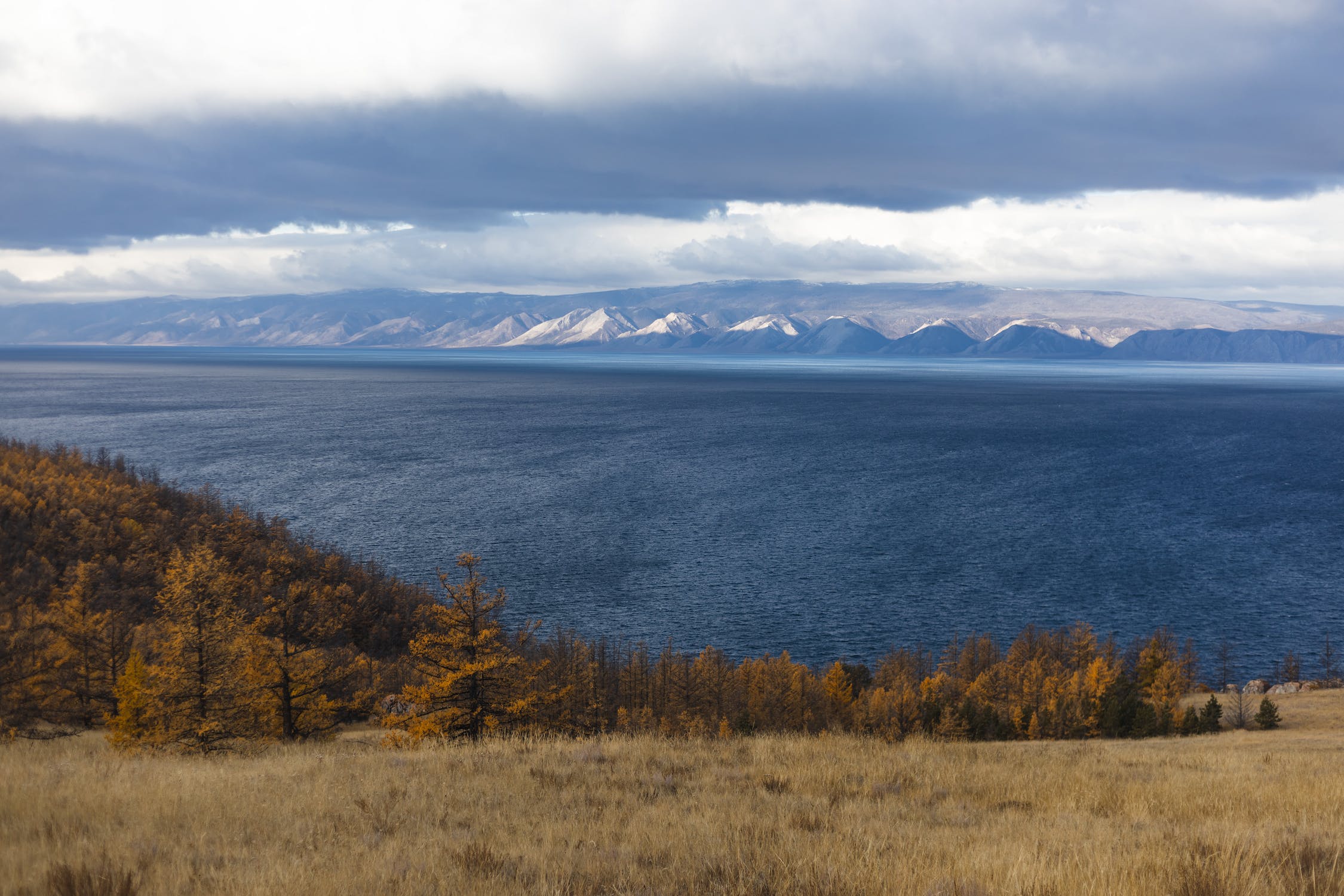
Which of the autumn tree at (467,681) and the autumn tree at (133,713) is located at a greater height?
the autumn tree at (467,681)

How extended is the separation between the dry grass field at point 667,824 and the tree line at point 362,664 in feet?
21.8

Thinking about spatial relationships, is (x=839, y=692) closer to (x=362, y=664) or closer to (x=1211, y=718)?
(x=1211, y=718)

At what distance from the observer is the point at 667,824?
9211mm

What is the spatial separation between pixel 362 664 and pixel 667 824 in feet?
208

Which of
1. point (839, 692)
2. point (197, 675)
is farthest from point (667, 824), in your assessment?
point (839, 692)

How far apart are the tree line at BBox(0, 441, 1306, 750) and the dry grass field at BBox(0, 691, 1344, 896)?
21.8 feet

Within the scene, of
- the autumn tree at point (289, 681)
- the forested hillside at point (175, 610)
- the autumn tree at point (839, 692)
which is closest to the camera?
the forested hillside at point (175, 610)

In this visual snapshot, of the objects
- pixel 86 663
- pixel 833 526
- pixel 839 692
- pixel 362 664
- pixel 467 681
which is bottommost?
pixel 839 692

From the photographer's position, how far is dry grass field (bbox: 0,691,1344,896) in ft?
22.3

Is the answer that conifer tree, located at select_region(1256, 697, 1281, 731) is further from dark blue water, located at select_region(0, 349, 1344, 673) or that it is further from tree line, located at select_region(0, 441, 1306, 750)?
dark blue water, located at select_region(0, 349, 1344, 673)

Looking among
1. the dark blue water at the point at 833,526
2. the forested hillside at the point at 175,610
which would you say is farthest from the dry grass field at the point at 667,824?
the dark blue water at the point at 833,526

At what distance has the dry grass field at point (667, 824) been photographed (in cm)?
679

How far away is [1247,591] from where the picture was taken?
84.8 meters

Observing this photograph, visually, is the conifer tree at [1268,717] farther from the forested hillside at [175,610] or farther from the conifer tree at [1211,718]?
the forested hillside at [175,610]
